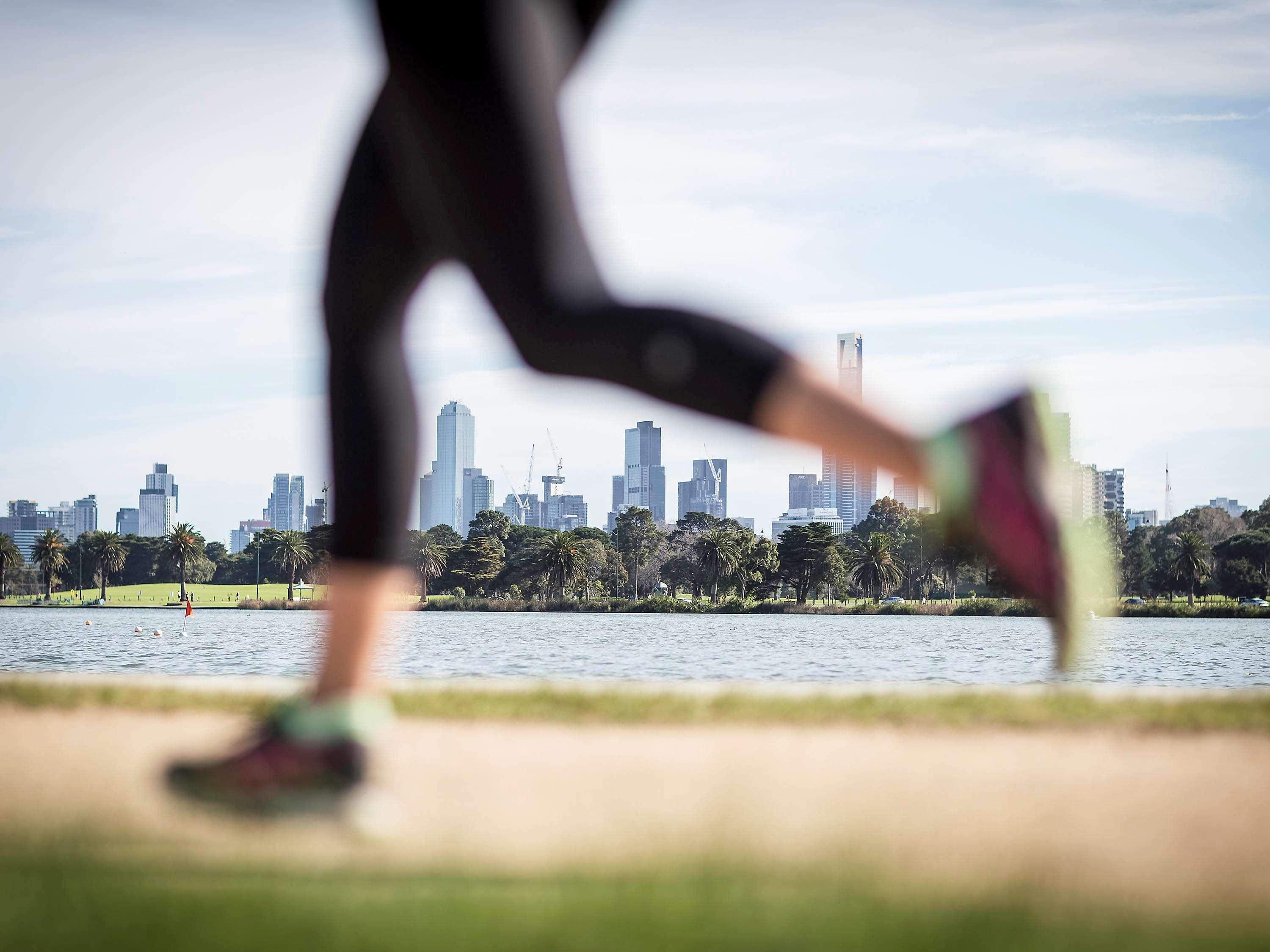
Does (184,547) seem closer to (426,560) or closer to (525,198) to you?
(426,560)

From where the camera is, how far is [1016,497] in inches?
84.0

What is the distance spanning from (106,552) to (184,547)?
10.0 meters

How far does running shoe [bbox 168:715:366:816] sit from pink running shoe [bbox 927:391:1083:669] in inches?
43.9

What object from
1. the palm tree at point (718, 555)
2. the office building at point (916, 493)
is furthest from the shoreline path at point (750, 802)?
the palm tree at point (718, 555)

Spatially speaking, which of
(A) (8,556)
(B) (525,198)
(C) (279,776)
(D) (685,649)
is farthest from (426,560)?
(B) (525,198)

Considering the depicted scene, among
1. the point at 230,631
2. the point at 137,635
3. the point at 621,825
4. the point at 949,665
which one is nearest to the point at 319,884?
the point at 621,825

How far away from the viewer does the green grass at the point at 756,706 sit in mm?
3186

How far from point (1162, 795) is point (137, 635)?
69291 millimetres

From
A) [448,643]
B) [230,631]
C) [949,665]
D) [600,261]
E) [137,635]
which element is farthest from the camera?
[230,631]

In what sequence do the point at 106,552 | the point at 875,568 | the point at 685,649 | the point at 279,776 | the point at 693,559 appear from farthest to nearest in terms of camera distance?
1. the point at 106,552
2. the point at 693,559
3. the point at 875,568
4. the point at 685,649
5. the point at 279,776

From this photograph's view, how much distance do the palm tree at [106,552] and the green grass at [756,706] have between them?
126132 mm

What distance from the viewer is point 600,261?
2.17 meters

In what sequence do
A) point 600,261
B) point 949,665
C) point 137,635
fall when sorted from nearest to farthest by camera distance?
point 600,261 → point 949,665 → point 137,635

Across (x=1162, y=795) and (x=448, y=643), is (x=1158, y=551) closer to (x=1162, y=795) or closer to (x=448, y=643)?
(x=448, y=643)
